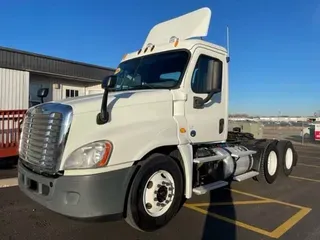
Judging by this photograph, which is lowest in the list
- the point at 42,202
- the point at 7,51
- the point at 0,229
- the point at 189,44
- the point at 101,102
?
the point at 0,229

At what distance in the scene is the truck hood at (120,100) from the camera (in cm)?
397

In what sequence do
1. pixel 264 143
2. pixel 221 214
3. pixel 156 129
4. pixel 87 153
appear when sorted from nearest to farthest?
pixel 87 153
pixel 156 129
pixel 221 214
pixel 264 143

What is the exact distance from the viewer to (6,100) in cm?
1562

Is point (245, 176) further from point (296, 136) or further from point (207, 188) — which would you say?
point (296, 136)

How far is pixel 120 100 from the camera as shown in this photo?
427 cm

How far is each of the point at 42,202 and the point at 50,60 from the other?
14.7 meters

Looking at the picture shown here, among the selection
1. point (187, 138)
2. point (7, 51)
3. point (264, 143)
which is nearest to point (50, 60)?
point (7, 51)

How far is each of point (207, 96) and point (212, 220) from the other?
2019mm

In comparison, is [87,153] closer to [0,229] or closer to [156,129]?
[156,129]

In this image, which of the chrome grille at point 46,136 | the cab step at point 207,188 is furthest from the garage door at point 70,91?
the cab step at point 207,188

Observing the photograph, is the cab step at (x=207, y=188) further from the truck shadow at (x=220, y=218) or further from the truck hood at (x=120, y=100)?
the truck hood at (x=120, y=100)

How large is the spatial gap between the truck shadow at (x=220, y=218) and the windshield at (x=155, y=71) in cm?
224

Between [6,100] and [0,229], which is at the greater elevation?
[6,100]

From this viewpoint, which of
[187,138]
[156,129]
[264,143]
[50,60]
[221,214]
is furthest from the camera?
[50,60]
